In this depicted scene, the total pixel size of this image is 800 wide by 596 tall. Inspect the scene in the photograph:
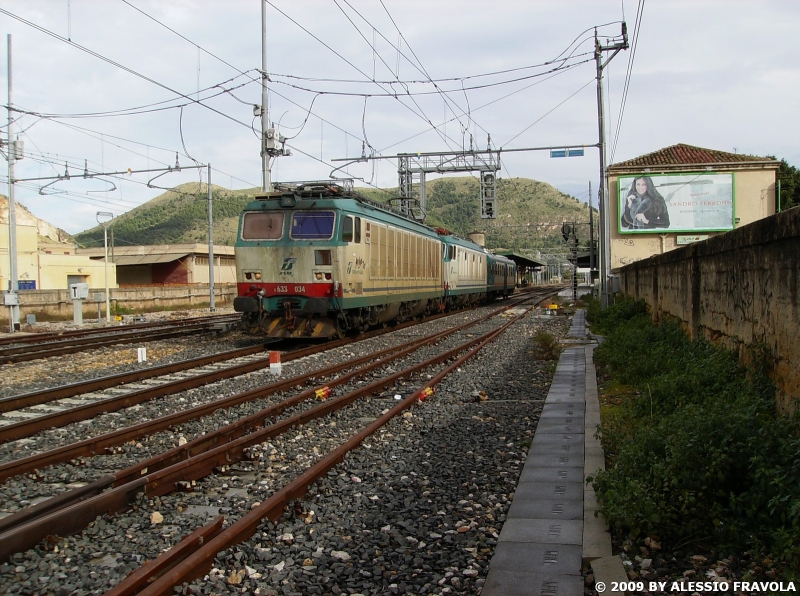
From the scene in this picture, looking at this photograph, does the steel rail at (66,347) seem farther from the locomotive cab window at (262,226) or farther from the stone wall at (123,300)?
the stone wall at (123,300)

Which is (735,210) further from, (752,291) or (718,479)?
(718,479)

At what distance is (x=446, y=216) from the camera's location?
476ft

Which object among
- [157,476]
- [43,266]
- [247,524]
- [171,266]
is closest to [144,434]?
[157,476]

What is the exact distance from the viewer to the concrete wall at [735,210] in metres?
40.3

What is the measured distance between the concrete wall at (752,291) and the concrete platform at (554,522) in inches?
68.8

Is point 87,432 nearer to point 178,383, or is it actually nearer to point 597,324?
point 178,383

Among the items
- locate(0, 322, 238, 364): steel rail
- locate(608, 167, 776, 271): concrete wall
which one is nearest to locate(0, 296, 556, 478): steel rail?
locate(0, 322, 238, 364): steel rail

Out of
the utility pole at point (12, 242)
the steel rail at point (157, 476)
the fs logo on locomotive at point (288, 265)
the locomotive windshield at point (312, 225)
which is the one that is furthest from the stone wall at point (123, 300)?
the steel rail at point (157, 476)

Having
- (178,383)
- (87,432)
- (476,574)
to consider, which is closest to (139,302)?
(178,383)

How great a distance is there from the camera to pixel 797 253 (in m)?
4.88

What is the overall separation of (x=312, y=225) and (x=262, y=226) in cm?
126

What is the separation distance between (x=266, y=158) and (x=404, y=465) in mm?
16653

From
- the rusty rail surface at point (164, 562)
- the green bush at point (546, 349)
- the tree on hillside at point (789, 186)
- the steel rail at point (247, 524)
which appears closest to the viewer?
the rusty rail surface at point (164, 562)

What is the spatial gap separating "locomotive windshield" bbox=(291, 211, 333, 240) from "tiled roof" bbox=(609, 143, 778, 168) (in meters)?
32.0
